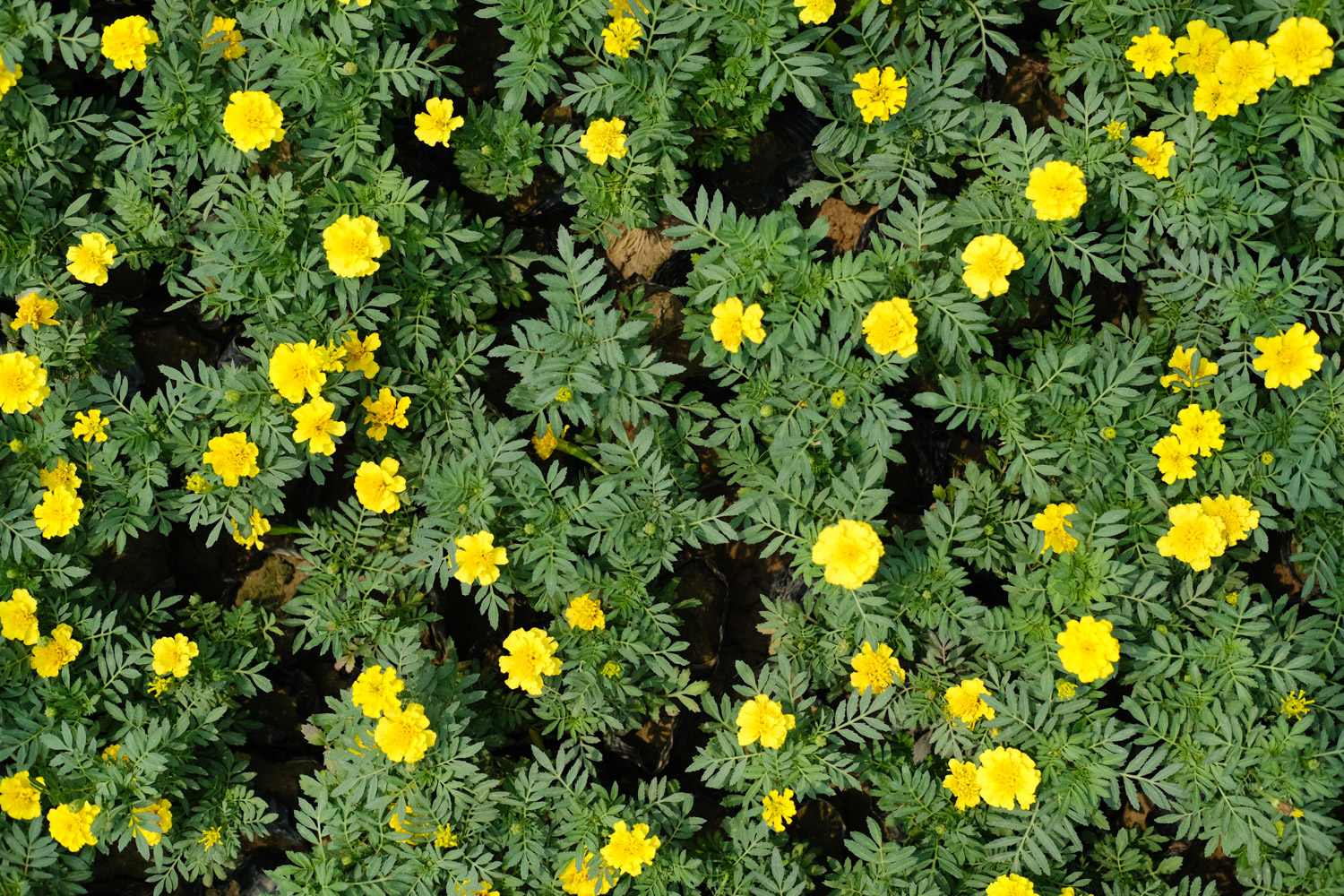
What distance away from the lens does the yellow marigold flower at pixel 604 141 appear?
9.59 feet

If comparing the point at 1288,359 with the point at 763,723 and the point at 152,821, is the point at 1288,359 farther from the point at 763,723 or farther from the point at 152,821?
the point at 152,821

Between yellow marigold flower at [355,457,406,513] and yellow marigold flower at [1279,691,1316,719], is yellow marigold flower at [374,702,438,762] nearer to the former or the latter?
yellow marigold flower at [355,457,406,513]

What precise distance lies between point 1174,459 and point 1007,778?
1.13 m

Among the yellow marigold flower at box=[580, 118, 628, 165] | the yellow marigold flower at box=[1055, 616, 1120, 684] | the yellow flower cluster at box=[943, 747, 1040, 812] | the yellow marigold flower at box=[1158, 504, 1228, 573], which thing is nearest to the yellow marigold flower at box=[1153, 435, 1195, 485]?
the yellow marigold flower at box=[1158, 504, 1228, 573]

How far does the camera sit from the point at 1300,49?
108 inches

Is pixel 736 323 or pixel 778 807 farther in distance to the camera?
pixel 778 807

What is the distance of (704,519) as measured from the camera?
2963 mm

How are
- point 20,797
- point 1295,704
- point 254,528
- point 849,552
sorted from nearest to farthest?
point 849,552 < point 1295,704 < point 20,797 < point 254,528

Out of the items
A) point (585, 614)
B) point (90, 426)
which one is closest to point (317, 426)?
point (90, 426)

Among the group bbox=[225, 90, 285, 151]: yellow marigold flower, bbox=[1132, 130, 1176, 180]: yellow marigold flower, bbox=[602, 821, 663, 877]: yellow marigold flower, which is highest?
bbox=[225, 90, 285, 151]: yellow marigold flower

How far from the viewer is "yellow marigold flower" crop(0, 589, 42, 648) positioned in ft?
9.58

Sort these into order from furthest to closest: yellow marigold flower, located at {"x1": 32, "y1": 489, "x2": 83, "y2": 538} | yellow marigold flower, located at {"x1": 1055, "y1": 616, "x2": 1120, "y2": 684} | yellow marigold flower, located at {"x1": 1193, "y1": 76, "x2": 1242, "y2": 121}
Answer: yellow marigold flower, located at {"x1": 32, "y1": 489, "x2": 83, "y2": 538} < yellow marigold flower, located at {"x1": 1193, "y1": 76, "x2": 1242, "y2": 121} < yellow marigold flower, located at {"x1": 1055, "y1": 616, "x2": 1120, "y2": 684}

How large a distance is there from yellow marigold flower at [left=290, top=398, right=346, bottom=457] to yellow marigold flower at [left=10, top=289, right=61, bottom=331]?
3.16ft

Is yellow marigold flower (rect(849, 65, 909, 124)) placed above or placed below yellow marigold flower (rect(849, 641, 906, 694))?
above
